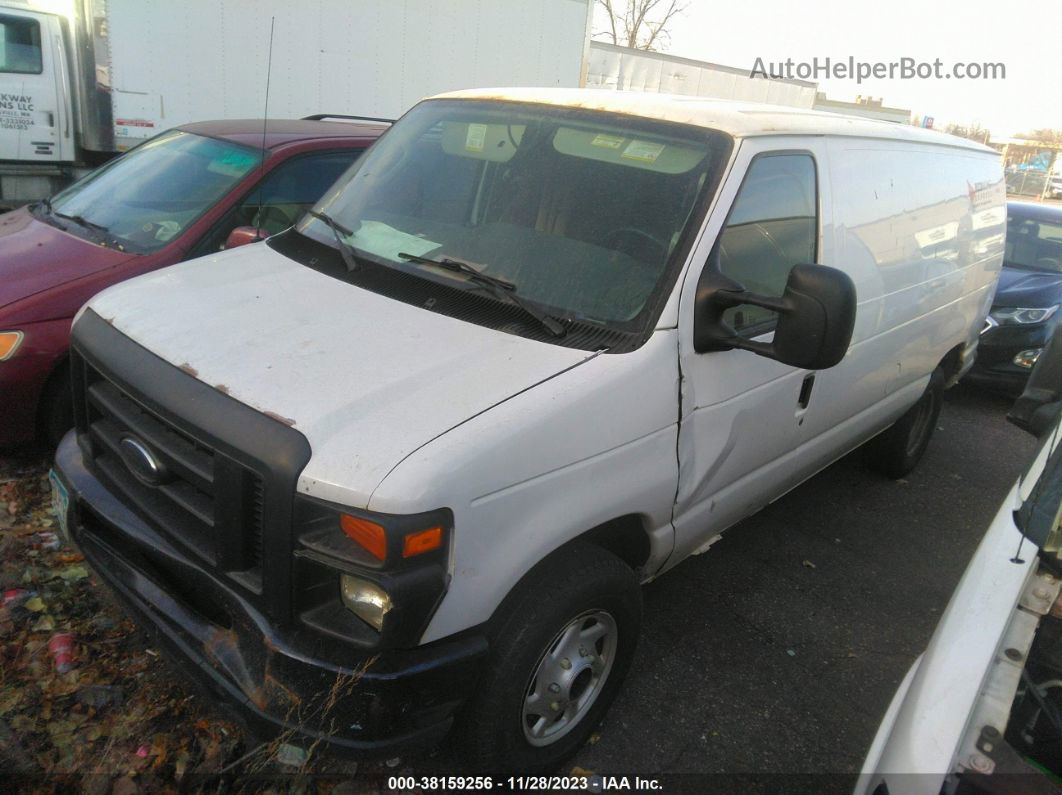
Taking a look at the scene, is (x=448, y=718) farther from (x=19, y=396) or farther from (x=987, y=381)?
(x=987, y=381)

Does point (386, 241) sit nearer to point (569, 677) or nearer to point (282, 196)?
point (569, 677)

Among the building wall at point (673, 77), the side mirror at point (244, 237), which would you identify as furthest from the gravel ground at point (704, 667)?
the building wall at point (673, 77)

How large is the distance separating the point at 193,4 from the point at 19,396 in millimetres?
6597

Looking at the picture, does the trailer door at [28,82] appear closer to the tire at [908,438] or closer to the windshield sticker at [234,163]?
the windshield sticker at [234,163]

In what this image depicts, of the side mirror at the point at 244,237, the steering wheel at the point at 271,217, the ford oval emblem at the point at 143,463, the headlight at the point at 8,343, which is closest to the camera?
the ford oval emblem at the point at 143,463

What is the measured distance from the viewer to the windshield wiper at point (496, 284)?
248 centimetres

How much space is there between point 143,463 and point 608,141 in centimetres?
191

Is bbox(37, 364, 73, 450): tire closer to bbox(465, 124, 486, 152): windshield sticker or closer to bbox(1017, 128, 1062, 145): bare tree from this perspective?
bbox(465, 124, 486, 152): windshield sticker

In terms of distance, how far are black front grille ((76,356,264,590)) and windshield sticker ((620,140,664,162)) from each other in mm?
1722

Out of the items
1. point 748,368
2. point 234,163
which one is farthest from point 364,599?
point 234,163

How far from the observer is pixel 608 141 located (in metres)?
2.94

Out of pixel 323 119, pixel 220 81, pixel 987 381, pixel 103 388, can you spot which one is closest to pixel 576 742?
pixel 103 388

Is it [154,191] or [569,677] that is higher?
[154,191]

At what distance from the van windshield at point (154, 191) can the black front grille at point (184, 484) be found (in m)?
1.93
